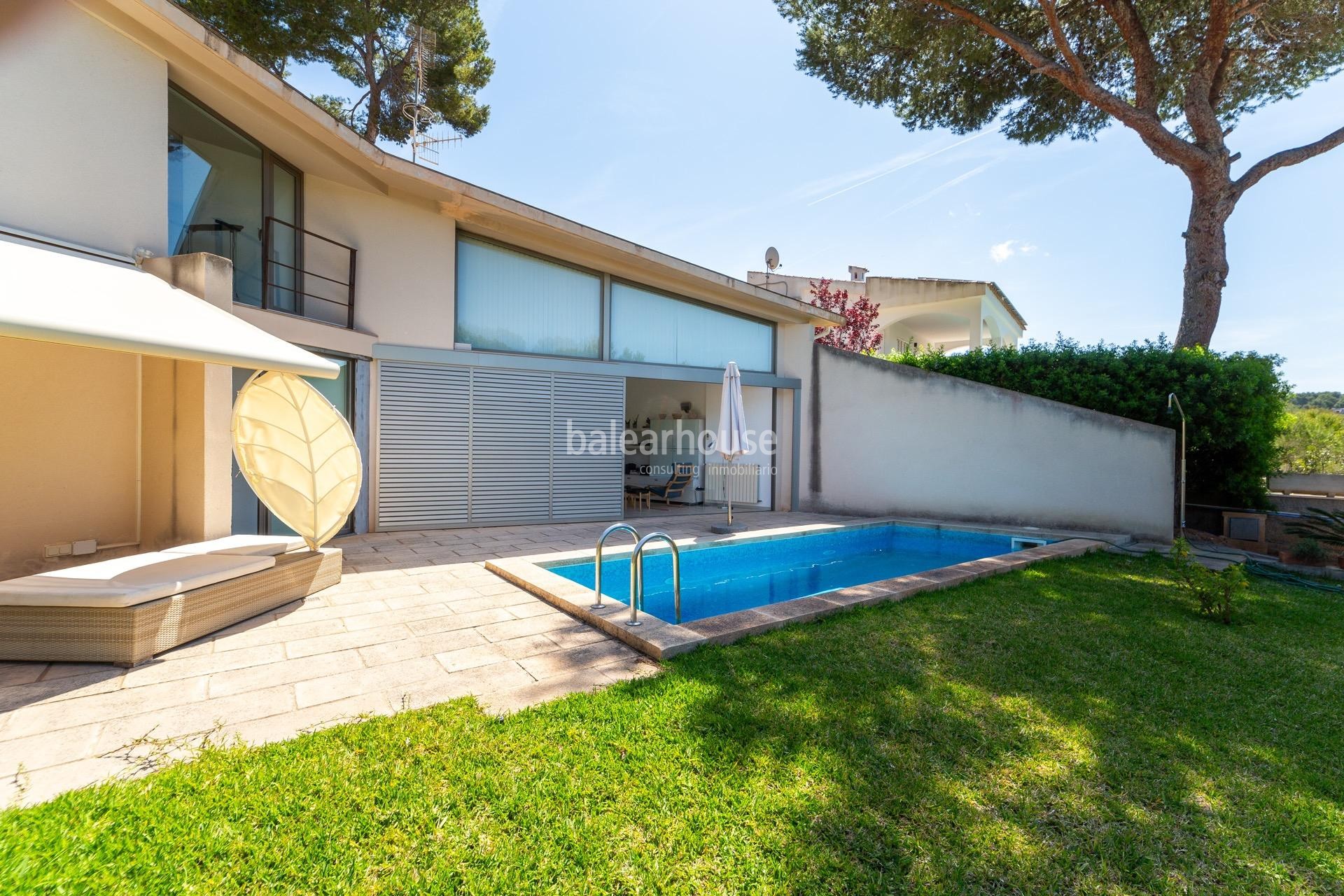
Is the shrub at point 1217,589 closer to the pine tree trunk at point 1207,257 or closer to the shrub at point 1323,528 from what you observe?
the shrub at point 1323,528

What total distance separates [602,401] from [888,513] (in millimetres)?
6658

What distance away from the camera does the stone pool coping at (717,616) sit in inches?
169

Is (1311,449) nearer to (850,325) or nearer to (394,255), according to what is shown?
(850,325)

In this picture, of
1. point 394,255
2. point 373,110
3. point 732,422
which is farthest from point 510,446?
point 373,110

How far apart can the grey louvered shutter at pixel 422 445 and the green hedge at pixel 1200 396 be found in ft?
36.4

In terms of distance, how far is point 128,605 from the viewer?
3.56m

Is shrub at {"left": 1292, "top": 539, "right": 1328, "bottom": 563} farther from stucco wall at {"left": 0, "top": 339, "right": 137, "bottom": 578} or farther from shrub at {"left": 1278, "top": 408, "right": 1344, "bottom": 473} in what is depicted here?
stucco wall at {"left": 0, "top": 339, "right": 137, "bottom": 578}

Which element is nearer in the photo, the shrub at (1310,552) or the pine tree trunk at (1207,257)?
the shrub at (1310,552)

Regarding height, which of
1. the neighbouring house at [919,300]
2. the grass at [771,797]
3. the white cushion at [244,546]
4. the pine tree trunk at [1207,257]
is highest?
the neighbouring house at [919,300]

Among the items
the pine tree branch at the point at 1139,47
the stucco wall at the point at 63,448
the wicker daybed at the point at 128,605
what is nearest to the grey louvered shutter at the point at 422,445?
the stucco wall at the point at 63,448

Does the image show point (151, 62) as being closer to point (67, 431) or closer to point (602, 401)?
point (67, 431)

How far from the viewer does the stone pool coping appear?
169 inches

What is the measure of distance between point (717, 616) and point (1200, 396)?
9976mm

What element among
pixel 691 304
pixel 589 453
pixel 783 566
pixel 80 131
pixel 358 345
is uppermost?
pixel 691 304
